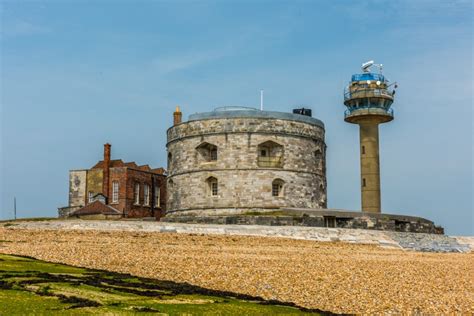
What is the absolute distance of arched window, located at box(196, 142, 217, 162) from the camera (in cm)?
4334

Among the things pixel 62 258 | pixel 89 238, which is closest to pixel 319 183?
pixel 89 238

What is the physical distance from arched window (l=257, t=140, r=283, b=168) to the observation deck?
7.18m

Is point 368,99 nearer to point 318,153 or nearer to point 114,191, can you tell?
point 318,153

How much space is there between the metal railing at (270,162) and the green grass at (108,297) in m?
27.7

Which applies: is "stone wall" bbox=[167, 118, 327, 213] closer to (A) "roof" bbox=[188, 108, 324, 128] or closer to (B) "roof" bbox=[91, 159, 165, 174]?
(A) "roof" bbox=[188, 108, 324, 128]

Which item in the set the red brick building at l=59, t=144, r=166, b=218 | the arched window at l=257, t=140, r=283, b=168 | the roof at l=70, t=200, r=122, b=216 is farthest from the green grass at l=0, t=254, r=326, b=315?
the red brick building at l=59, t=144, r=166, b=218

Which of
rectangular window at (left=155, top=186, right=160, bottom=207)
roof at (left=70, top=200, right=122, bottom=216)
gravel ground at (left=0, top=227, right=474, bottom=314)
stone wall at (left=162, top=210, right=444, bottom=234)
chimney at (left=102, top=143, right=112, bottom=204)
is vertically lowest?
gravel ground at (left=0, top=227, right=474, bottom=314)

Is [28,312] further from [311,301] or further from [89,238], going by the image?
[89,238]

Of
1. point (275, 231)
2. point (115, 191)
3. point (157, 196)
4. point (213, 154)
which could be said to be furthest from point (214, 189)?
point (157, 196)

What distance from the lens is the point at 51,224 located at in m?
31.8

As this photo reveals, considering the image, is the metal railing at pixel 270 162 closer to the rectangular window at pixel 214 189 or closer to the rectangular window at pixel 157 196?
the rectangular window at pixel 214 189

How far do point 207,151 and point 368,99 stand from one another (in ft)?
39.2

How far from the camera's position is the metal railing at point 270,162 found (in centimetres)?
4269

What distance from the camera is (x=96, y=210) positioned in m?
49.8
